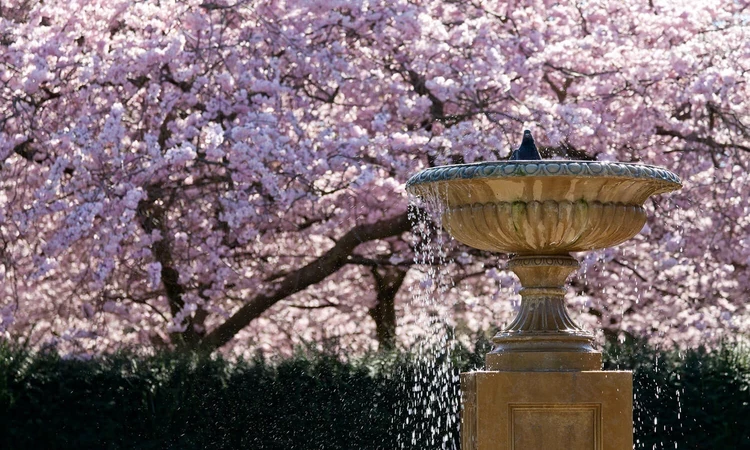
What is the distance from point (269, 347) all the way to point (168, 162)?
14.1 feet

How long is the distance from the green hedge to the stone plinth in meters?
3.06

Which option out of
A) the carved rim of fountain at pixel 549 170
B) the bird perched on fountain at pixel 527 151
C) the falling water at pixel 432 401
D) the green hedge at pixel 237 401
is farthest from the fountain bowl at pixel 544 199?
the green hedge at pixel 237 401

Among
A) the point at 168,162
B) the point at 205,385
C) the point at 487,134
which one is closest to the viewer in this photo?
the point at 205,385

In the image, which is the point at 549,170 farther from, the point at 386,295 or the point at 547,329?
the point at 386,295

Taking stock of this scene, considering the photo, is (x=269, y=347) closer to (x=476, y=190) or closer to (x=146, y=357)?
(x=146, y=357)

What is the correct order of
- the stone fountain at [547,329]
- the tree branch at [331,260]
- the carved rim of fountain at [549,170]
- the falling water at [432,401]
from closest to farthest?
the carved rim of fountain at [549,170] < the stone fountain at [547,329] < the falling water at [432,401] < the tree branch at [331,260]

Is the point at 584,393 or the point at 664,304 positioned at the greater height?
the point at 664,304

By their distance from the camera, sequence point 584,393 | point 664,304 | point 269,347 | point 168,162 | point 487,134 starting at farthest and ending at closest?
point 269,347 < point 664,304 < point 487,134 < point 168,162 < point 584,393

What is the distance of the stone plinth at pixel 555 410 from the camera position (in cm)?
605

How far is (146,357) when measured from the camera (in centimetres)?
961

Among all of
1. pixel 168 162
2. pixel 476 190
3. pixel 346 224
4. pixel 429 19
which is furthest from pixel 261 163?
pixel 476 190

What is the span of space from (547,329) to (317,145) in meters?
5.54

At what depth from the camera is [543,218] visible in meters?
6.10

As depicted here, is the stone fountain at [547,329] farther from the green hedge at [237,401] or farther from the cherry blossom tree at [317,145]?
the cherry blossom tree at [317,145]
